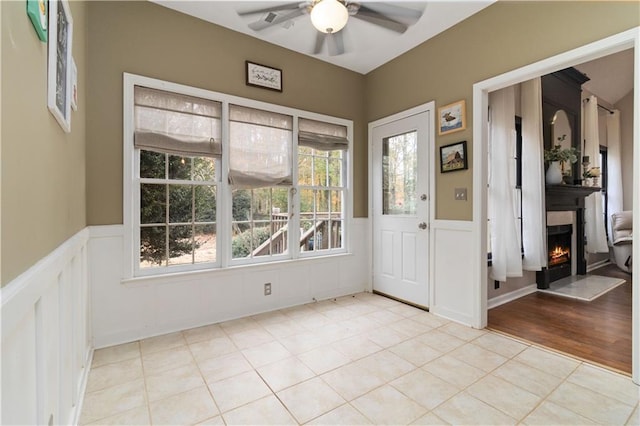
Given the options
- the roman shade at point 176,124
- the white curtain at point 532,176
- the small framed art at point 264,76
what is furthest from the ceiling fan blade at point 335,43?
the white curtain at point 532,176

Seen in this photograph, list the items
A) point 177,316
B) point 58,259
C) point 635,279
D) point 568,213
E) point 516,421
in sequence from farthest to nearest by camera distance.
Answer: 1. point 568,213
2. point 177,316
3. point 635,279
4. point 516,421
5. point 58,259

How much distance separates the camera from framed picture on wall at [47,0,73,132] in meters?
1.16

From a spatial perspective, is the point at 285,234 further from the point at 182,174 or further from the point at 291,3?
the point at 291,3

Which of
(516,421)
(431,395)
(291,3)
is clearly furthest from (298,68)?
(516,421)

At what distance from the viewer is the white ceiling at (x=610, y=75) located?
4410 mm

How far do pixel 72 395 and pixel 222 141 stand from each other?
2.21 metres

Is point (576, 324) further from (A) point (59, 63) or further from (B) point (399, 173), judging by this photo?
(A) point (59, 63)

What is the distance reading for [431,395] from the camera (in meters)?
1.82

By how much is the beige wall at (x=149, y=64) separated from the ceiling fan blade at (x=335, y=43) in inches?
43.8

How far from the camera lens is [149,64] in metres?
2.66

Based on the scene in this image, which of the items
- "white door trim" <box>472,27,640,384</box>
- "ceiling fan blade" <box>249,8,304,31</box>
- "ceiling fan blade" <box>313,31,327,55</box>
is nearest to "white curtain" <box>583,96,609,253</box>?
"white door trim" <box>472,27,640,384</box>

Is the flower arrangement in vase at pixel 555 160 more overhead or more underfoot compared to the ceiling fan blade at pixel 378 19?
more underfoot

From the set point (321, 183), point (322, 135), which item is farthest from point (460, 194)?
point (322, 135)

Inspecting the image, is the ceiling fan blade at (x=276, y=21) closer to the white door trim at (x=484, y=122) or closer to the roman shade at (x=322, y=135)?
the roman shade at (x=322, y=135)
